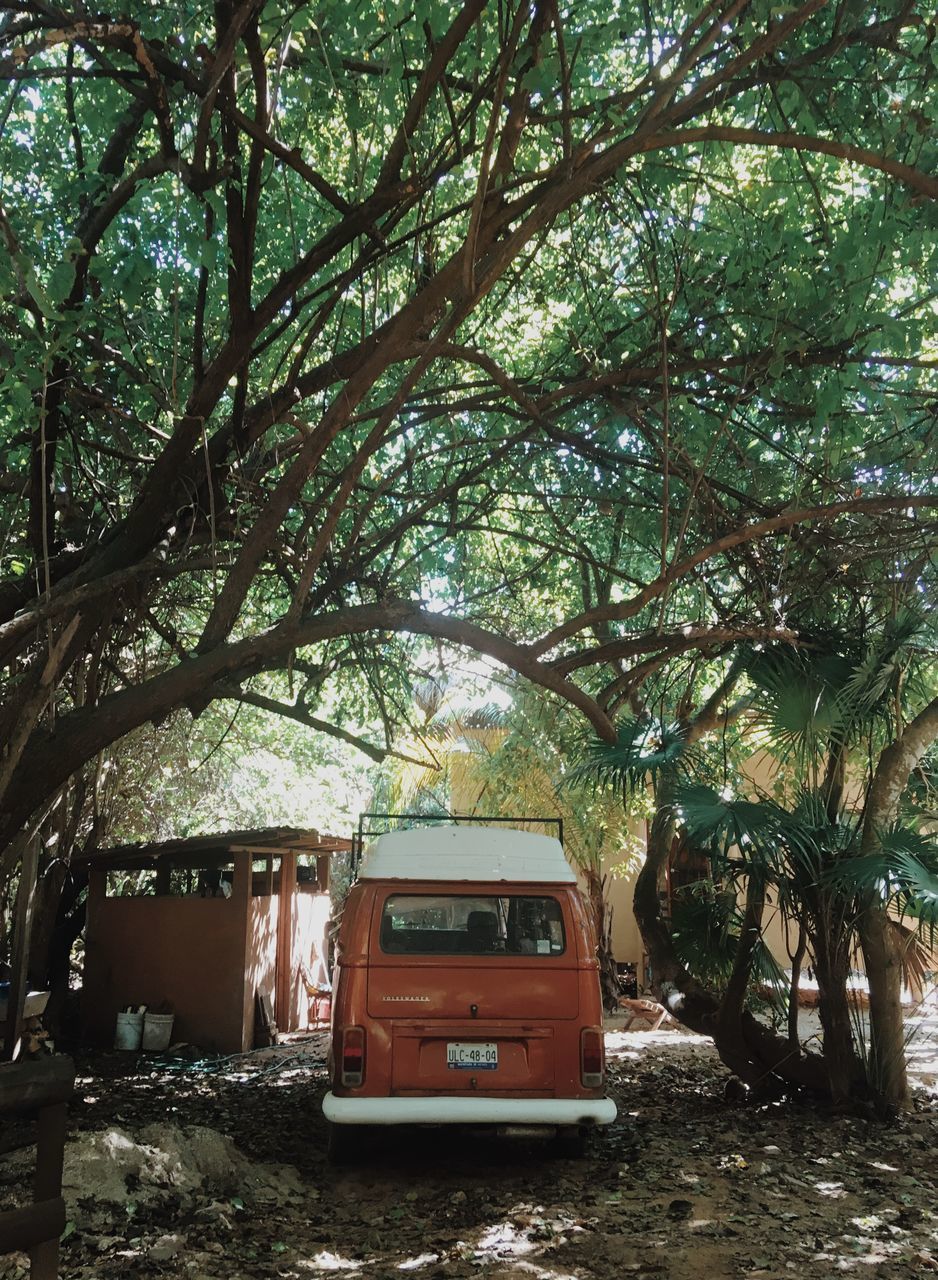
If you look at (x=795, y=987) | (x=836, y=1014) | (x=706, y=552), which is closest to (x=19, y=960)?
(x=795, y=987)

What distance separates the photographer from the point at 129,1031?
12938 millimetres

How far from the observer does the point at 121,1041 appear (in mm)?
12938

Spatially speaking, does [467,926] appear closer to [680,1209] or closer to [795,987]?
[680,1209]

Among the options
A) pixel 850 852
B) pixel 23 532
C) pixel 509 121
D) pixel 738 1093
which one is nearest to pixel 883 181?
pixel 509 121

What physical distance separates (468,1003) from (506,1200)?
1131 millimetres

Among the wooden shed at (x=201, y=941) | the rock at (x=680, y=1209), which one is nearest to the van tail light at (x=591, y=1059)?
the rock at (x=680, y=1209)

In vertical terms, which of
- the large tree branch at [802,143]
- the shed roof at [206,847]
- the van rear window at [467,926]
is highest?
the large tree branch at [802,143]

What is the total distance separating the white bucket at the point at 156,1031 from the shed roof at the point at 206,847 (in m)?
2.01

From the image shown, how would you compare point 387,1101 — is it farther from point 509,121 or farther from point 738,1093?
point 509,121

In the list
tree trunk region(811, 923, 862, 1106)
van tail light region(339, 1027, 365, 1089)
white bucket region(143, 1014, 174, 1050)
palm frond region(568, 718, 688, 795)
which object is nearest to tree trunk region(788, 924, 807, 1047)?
tree trunk region(811, 923, 862, 1106)

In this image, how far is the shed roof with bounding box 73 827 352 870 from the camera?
1348cm

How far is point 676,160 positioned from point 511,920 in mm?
4982

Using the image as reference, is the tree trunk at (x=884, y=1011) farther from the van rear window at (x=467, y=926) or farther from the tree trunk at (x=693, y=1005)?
the van rear window at (x=467, y=926)

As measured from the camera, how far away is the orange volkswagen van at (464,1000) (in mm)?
6754
